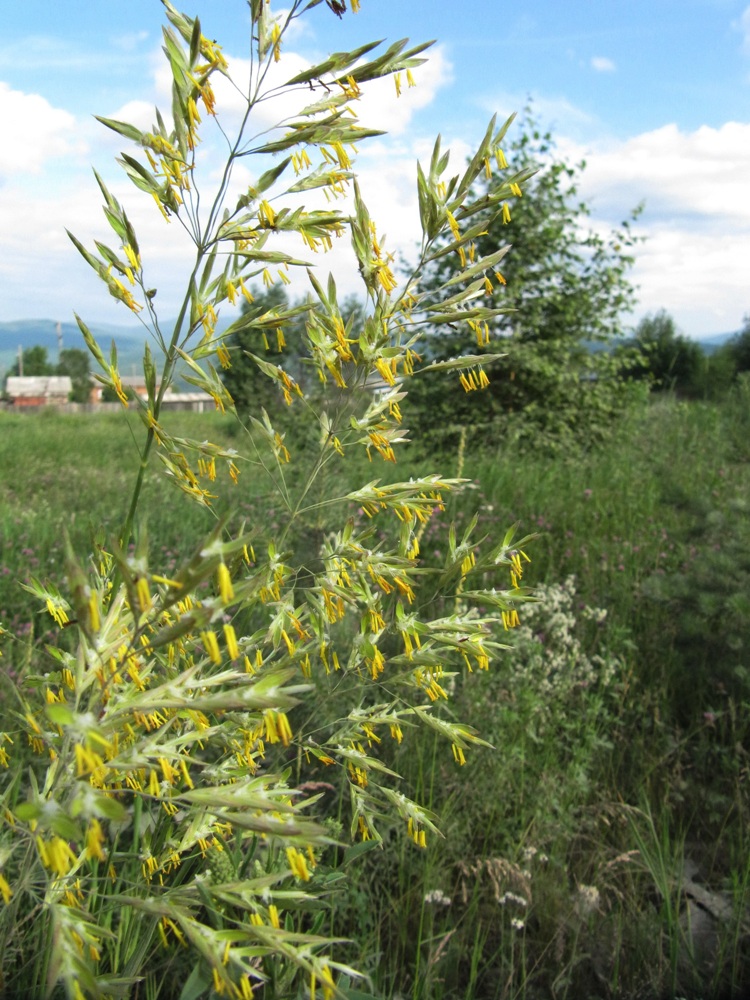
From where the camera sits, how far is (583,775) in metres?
3.11

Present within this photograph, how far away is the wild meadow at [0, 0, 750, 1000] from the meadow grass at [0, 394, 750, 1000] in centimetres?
2

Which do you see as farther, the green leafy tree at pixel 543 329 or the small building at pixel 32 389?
the small building at pixel 32 389

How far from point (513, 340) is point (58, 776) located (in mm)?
9075

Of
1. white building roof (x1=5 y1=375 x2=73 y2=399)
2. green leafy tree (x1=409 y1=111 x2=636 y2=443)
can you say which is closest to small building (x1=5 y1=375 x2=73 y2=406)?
white building roof (x1=5 y1=375 x2=73 y2=399)

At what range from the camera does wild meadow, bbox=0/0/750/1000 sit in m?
0.98

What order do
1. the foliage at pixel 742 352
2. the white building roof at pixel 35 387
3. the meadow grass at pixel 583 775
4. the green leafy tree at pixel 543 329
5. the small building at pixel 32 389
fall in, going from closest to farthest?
the meadow grass at pixel 583 775 → the green leafy tree at pixel 543 329 → the foliage at pixel 742 352 → the small building at pixel 32 389 → the white building roof at pixel 35 387

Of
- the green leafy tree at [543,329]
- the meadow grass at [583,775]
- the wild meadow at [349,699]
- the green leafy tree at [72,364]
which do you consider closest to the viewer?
the wild meadow at [349,699]

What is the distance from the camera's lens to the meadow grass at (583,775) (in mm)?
2328

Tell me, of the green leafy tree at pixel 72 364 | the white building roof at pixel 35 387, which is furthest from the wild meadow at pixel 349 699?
the green leafy tree at pixel 72 364

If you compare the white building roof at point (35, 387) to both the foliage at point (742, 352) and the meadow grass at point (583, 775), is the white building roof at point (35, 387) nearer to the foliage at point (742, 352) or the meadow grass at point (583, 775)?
the foliage at point (742, 352)

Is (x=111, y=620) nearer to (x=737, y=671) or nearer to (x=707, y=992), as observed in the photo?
(x=707, y=992)

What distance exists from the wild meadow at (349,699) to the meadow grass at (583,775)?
2 centimetres

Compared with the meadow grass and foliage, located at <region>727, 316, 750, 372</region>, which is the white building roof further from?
the meadow grass

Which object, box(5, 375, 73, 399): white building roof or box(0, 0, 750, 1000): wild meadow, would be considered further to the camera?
box(5, 375, 73, 399): white building roof
